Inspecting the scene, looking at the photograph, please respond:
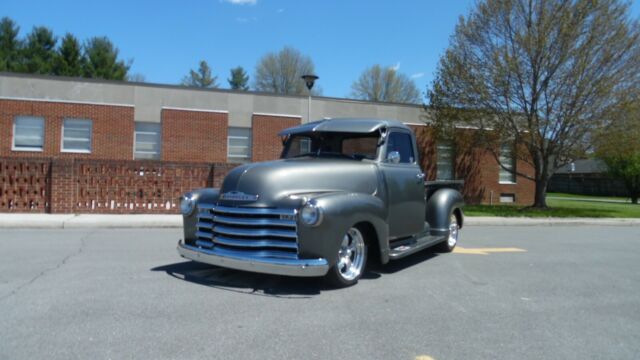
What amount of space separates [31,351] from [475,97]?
65.1 ft

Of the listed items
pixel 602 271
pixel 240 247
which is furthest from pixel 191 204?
pixel 602 271

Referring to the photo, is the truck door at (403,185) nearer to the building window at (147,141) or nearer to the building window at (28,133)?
the building window at (147,141)

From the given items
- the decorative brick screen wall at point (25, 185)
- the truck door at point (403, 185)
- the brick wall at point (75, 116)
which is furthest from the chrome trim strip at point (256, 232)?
the brick wall at point (75, 116)

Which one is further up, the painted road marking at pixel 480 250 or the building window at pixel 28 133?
Result: the building window at pixel 28 133

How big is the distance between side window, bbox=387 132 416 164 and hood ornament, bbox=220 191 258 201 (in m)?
2.32

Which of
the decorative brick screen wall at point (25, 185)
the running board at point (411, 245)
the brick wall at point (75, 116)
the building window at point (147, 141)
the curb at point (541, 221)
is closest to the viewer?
the running board at point (411, 245)

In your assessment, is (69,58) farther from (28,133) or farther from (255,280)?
(255,280)

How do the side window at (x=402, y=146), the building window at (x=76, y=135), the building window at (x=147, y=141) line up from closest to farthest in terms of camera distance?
1. the side window at (x=402, y=146)
2. the building window at (x=76, y=135)
3. the building window at (x=147, y=141)

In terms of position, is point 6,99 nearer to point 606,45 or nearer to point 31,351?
point 31,351

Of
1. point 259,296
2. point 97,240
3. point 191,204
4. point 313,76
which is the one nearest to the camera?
point 259,296

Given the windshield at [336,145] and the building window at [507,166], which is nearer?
the windshield at [336,145]

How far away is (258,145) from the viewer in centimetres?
2170

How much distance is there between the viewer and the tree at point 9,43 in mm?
40062

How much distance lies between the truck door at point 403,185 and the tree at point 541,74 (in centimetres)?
1408
